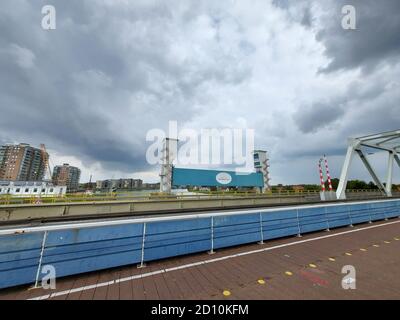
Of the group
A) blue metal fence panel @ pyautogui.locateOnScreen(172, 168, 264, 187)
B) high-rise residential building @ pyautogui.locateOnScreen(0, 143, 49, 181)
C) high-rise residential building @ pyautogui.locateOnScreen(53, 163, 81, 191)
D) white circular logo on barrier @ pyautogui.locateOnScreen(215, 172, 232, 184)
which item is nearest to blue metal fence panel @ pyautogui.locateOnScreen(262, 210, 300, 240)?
blue metal fence panel @ pyautogui.locateOnScreen(172, 168, 264, 187)

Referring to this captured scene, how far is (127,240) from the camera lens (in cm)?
405

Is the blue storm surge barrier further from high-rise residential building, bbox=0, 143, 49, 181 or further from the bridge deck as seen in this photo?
high-rise residential building, bbox=0, 143, 49, 181

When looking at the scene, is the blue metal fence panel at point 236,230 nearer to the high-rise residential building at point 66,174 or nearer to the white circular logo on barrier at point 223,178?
the white circular logo on barrier at point 223,178

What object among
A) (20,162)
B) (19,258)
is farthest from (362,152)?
(20,162)

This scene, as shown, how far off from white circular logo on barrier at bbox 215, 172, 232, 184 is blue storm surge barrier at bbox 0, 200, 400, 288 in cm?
1641

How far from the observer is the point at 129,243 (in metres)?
4.05

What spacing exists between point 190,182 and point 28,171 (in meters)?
106

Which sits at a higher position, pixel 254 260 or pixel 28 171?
pixel 28 171

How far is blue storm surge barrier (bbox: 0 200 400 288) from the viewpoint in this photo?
3.20m

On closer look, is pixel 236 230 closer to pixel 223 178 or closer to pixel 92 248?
pixel 92 248

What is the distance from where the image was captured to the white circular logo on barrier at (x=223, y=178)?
913 inches

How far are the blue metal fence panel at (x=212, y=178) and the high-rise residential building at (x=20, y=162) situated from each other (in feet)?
299

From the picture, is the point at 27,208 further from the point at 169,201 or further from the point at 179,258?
the point at 179,258
